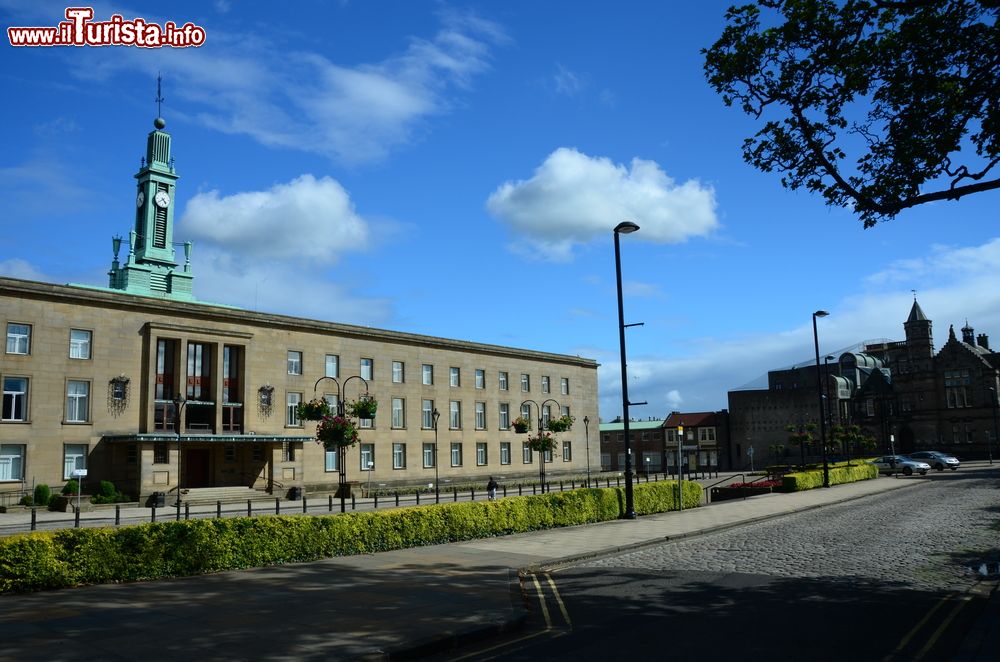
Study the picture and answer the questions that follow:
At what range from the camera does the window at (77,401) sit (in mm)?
41219

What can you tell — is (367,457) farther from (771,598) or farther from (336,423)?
(771,598)

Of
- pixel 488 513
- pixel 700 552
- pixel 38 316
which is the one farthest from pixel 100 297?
pixel 700 552

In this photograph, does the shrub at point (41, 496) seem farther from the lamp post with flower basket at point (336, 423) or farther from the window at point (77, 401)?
the lamp post with flower basket at point (336, 423)

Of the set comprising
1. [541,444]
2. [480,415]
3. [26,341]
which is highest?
[26,341]

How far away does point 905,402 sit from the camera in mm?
88750

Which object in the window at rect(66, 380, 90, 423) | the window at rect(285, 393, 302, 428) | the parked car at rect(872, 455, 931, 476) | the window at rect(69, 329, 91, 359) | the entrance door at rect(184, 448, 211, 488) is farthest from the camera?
the parked car at rect(872, 455, 931, 476)

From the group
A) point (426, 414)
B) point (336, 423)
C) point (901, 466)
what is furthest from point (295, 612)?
point (901, 466)

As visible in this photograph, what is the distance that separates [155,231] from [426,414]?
36689 millimetres

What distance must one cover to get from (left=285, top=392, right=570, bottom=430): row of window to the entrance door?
229 inches

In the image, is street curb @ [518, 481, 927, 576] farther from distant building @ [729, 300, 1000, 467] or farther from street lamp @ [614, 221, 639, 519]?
distant building @ [729, 300, 1000, 467]

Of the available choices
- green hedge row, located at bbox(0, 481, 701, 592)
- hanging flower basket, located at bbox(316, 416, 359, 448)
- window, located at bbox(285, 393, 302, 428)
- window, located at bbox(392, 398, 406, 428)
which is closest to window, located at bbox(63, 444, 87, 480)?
window, located at bbox(285, 393, 302, 428)

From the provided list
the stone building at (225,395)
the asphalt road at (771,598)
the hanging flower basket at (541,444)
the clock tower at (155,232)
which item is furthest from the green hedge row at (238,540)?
the clock tower at (155,232)

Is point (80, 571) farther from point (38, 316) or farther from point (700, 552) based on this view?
point (38, 316)

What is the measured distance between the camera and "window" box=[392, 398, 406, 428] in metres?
58.1
